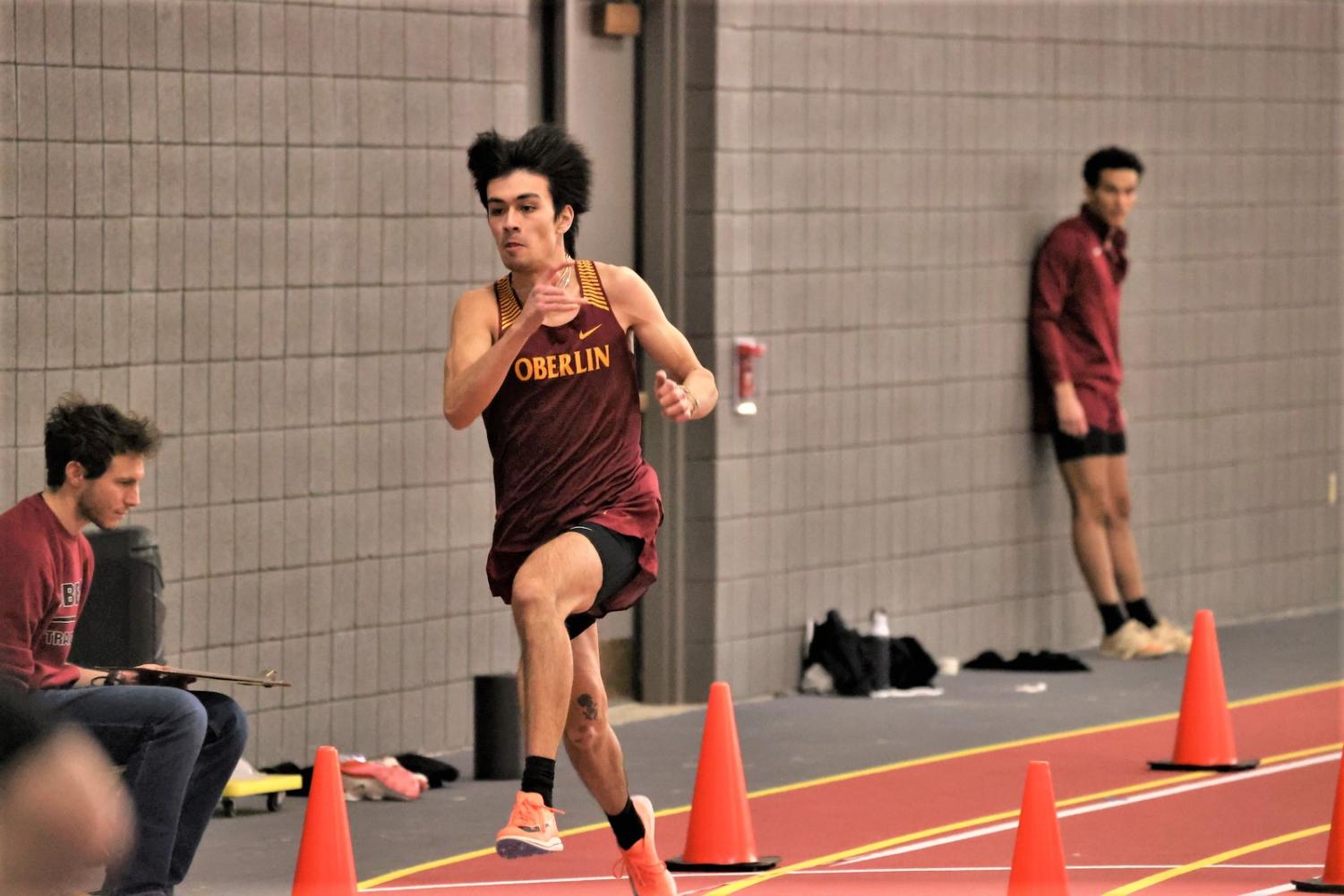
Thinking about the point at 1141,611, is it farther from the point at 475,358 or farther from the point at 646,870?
the point at 475,358

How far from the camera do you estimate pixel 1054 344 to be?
1401cm

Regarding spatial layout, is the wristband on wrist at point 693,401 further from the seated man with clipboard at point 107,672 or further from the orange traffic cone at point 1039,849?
the seated man with clipboard at point 107,672

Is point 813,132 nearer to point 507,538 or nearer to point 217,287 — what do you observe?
point 217,287

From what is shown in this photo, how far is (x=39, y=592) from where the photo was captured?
760 centimetres

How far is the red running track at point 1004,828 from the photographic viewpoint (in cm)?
867

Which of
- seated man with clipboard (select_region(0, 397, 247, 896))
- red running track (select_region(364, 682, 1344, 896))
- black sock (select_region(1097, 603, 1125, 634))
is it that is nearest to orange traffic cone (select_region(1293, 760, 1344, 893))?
red running track (select_region(364, 682, 1344, 896))

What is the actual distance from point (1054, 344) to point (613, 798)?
6.70m

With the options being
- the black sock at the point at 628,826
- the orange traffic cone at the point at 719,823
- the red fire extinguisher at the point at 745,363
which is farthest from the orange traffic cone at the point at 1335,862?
the red fire extinguisher at the point at 745,363

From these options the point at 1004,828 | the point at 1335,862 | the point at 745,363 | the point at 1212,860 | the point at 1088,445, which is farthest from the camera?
the point at 1088,445

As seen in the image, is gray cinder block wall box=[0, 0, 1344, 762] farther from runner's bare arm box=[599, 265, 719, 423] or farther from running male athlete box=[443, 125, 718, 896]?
runner's bare arm box=[599, 265, 719, 423]

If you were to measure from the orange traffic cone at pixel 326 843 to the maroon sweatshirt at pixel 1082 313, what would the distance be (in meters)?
6.85

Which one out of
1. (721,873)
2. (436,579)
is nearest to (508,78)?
(436,579)

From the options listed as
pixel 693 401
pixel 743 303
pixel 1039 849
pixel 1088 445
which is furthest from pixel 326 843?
pixel 1088 445

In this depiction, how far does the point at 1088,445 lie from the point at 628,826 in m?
6.61
